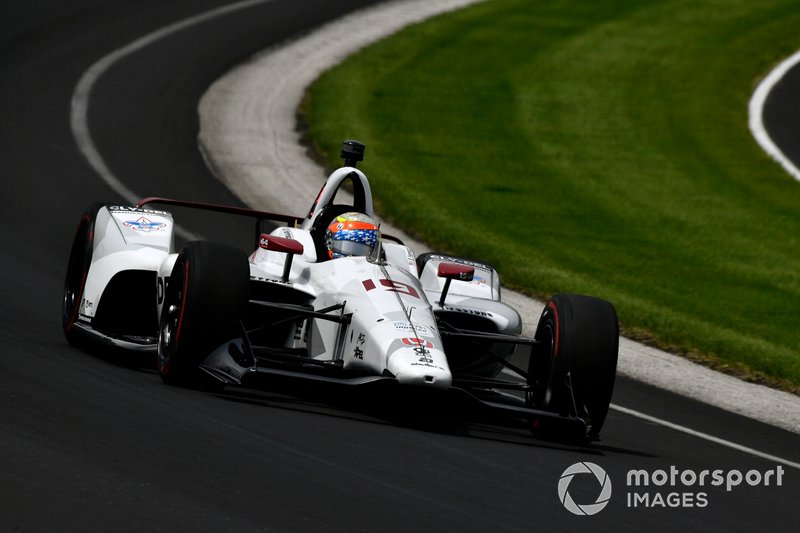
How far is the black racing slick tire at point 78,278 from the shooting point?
35.0ft

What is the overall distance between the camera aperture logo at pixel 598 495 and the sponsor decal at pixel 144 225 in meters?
4.30

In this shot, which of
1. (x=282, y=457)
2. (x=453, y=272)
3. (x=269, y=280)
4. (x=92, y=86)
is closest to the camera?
(x=282, y=457)

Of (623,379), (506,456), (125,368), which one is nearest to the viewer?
(506,456)

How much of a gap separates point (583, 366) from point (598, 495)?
5.08 feet

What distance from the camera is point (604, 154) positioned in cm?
2289

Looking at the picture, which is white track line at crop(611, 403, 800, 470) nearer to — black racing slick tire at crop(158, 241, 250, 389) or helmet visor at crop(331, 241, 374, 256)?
helmet visor at crop(331, 241, 374, 256)

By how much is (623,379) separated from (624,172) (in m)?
10.3

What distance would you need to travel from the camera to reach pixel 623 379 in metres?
12.0

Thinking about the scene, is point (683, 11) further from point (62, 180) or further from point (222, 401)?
point (222, 401)

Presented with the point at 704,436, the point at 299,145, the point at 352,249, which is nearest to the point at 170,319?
the point at 352,249

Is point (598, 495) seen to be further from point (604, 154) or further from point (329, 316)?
point (604, 154)

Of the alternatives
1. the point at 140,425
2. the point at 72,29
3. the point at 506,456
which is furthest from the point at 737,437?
the point at 72,29

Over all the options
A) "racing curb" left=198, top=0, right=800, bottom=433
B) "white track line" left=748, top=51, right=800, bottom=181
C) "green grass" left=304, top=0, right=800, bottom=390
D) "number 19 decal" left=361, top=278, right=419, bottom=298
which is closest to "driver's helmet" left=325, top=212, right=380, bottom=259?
"number 19 decal" left=361, top=278, right=419, bottom=298

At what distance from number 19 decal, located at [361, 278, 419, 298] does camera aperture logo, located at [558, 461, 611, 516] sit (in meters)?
1.69
